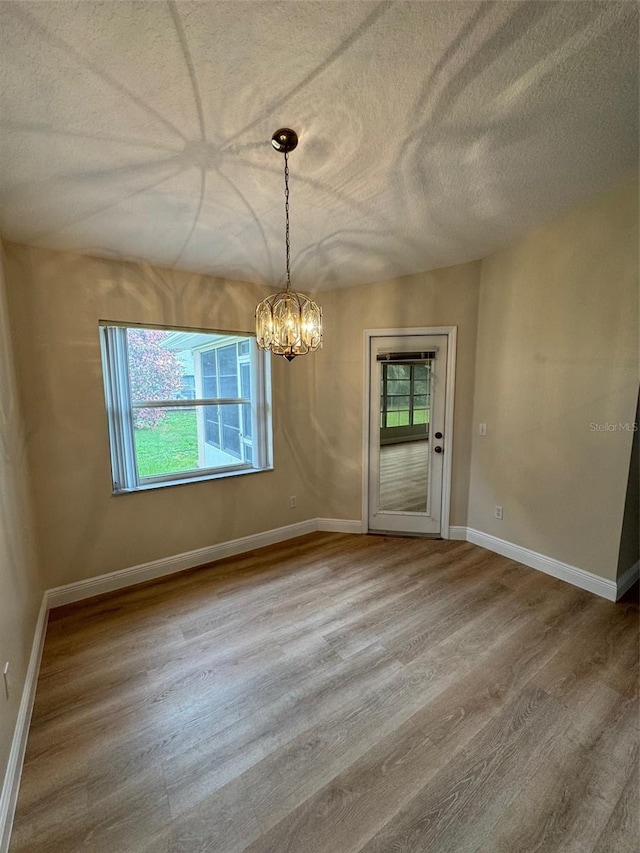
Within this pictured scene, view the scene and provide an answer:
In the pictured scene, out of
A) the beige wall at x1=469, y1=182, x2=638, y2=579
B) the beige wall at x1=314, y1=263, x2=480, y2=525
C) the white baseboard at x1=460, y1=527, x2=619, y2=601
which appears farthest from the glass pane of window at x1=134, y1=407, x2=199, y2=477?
the white baseboard at x1=460, y1=527, x2=619, y2=601

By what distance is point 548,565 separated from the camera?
270cm

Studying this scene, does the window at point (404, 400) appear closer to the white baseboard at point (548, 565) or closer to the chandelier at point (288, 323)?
the white baseboard at point (548, 565)

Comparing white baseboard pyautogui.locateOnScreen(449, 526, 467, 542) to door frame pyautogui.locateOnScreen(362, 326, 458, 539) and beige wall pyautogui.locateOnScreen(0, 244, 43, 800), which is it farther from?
beige wall pyautogui.locateOnScreen(0, 244, 43, 800)

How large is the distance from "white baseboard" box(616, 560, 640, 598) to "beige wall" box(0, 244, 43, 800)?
11.5 feet

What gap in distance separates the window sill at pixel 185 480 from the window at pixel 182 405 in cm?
1

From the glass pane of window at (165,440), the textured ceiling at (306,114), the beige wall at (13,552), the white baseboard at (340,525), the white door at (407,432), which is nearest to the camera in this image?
the textured ceiling at (306,114)

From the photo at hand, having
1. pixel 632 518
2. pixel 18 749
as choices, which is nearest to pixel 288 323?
pixel 18 749

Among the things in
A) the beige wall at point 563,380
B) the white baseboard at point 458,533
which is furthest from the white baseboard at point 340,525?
the beige wall at point 563,380

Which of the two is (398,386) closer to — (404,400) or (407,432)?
(404,400)

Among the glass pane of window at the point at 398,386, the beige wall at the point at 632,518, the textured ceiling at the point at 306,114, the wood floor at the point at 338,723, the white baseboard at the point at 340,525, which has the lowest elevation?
the wood floor at the point at 338,723

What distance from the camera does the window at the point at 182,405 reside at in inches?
105

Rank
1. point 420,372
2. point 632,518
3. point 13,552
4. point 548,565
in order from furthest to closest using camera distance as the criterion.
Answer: point 420,372, point 548,565, point 632,518, point 13,552

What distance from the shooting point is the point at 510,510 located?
294 cm

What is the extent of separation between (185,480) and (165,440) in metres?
0.39
